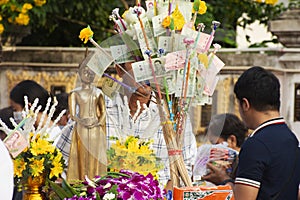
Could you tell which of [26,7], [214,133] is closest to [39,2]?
[26,7]

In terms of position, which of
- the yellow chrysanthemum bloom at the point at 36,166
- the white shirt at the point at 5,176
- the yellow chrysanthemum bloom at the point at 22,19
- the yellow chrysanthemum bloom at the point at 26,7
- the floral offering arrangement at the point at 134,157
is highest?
the yellow chrysanthemum bloom at the point at 26,7

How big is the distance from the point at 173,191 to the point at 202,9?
2.52 ft

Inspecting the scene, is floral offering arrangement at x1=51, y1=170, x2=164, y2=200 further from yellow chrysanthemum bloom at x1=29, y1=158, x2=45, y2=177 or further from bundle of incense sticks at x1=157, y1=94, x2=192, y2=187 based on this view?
yellow chrysanthemum bloom at x1=29, y1=158, x2=45, y2=177

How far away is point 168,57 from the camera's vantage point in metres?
3.62

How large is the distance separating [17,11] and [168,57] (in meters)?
5.41

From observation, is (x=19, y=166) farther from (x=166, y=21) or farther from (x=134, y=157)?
(x=166, y=21)

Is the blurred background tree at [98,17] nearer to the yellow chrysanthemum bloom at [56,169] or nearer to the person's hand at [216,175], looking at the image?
the person's hand at [216,175]

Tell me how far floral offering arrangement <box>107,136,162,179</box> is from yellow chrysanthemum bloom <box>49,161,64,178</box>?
0.45 meters

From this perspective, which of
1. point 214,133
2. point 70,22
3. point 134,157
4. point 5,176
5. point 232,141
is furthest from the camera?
point 70,22

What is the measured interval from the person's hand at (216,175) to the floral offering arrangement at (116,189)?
5.51 ft

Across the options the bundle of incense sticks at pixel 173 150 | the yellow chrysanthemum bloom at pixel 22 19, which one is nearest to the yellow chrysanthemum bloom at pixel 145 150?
the bundle of incense sticks at pixel 173 150

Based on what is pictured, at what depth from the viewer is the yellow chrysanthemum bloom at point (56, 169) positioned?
13.6 ft

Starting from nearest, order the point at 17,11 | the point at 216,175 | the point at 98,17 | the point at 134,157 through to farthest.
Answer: the point at 134,157 < the point at 216,175 < the point at 17,11 < the point at 98,17

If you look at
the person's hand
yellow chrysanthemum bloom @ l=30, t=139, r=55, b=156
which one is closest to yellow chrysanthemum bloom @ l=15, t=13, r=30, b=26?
the person's hand
